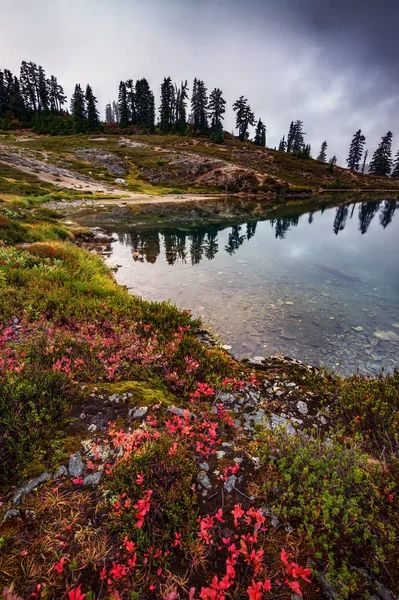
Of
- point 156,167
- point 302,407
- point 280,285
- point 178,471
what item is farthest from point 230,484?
point 156,167

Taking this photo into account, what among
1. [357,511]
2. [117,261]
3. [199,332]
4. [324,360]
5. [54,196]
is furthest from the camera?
[54,196]

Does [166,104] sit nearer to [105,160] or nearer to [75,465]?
[105,160]

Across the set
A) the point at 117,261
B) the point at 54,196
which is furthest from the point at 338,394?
the point at 54,196

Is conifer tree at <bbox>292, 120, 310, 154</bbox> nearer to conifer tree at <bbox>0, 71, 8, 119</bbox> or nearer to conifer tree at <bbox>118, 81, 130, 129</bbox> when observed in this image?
conifer tree at <bbox>118, 81, 130, 129</bbox>

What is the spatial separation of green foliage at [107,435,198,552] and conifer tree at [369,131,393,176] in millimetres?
170480

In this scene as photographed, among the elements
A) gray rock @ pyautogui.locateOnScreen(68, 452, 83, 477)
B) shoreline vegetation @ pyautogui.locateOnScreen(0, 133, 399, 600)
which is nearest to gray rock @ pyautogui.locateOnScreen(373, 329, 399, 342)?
shoreline vegetation @ pyautogui.locateOnScreen(0, 133, 399, 600)

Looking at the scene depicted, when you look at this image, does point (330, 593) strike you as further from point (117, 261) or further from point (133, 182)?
point (133, 182)

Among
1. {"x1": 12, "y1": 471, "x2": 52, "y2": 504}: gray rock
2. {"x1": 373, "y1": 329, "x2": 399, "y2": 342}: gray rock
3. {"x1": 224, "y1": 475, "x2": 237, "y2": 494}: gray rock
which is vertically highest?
{"x1": 12, "y1": 471, "x2": 52, "y2": 504}: gray rock

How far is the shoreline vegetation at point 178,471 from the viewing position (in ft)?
8.38

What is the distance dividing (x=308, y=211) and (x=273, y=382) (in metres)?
47.2

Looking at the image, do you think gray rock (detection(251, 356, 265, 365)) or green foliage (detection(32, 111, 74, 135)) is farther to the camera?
green foliage (detection(32, 111, 74, 135))

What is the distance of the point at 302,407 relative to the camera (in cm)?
550

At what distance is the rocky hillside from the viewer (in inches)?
2559

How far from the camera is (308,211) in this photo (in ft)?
154
